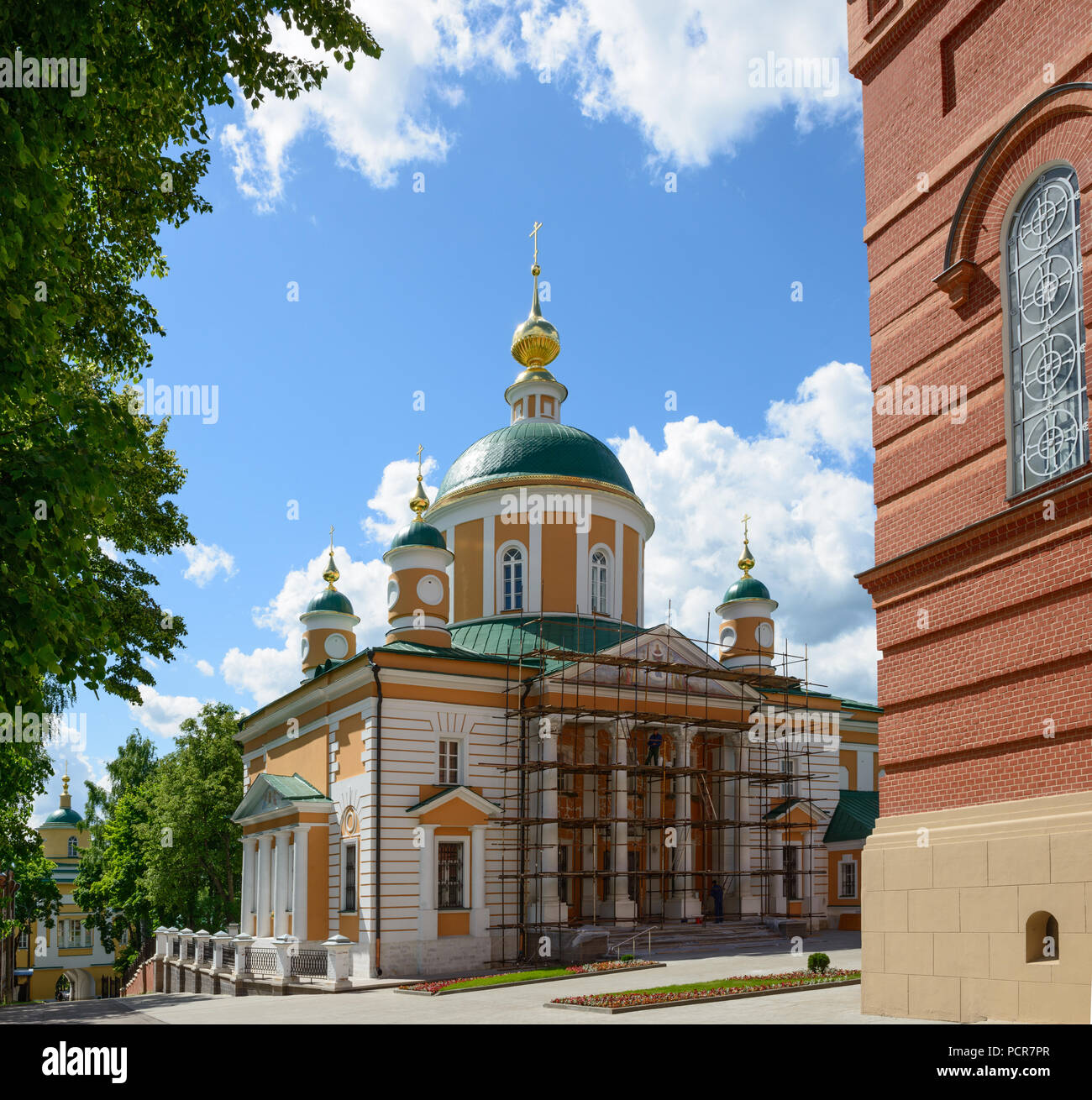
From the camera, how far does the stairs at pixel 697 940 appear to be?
26172mm

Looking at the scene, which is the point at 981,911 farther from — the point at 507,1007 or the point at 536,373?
the point at 536,373

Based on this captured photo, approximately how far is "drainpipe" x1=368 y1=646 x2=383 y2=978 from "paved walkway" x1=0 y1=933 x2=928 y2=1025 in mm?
1696

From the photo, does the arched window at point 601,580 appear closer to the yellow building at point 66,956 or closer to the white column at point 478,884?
the white column at point 478,884

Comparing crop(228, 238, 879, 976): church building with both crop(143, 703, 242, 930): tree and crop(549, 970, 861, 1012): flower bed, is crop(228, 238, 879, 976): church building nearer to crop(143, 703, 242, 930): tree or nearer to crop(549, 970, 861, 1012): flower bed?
crop(143, 703, 242, 930): tree

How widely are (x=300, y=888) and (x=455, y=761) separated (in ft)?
15.6

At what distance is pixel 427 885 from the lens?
83.1 feet

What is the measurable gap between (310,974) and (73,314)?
1868cm

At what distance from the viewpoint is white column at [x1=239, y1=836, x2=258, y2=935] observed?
30.8m

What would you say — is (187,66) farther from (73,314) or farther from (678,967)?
(678,967)

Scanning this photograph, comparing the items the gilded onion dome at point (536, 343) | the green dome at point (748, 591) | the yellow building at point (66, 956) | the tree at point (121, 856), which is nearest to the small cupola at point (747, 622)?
the green dome at point (748, 591)

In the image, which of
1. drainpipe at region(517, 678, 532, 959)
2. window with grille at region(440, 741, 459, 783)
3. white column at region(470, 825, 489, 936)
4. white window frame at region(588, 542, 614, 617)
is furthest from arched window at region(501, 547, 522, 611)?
white column at region(470, 825, 489, 936)

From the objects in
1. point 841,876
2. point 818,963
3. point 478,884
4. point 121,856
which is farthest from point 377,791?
point 121,856

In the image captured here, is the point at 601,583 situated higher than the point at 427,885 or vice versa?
the point at 601,583

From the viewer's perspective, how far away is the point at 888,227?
12.6 metres
